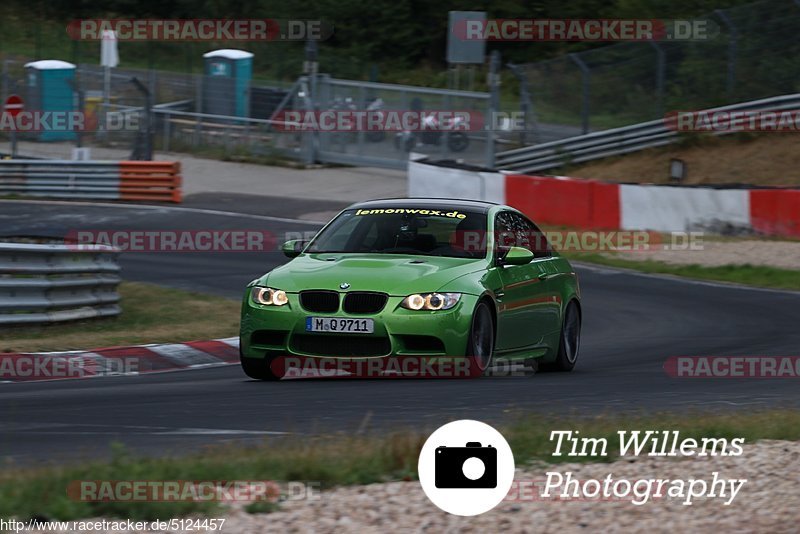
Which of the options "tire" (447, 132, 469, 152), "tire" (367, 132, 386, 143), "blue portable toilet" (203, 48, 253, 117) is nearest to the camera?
"tire" (447, 132, 469, 152)

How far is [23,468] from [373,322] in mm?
3663

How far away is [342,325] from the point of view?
9328 millimetres

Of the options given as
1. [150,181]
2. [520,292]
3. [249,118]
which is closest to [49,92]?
[249,118]

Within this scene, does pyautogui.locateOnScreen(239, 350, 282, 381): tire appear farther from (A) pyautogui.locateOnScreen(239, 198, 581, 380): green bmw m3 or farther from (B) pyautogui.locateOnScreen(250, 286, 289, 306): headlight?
(B) pyautogui.locateOnScreen(250, 286, 289, 306): headlight

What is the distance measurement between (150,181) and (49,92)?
976 centimetres

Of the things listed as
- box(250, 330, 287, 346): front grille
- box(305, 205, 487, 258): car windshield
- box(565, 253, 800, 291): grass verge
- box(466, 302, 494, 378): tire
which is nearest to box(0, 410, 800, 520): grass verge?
box(466, 302, 494, 378): tire

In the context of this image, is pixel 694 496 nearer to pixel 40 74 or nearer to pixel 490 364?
pixel 490 364

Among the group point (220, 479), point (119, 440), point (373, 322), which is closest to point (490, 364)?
point (373, 322)

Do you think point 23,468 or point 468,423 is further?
point 468,423

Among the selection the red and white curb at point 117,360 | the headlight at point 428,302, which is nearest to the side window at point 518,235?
the headlight at point 428,302

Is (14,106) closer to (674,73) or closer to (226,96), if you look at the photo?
(226,96)

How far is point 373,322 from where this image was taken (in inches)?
366

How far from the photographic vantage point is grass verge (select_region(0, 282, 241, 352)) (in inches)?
472

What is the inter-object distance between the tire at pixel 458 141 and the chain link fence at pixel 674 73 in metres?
1.77
